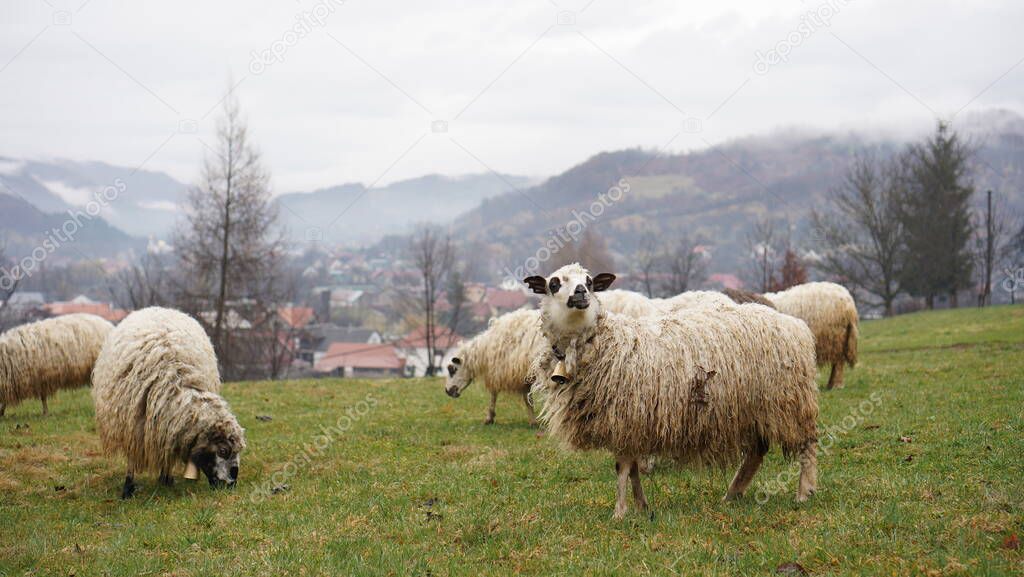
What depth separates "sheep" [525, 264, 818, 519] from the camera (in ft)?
24.0

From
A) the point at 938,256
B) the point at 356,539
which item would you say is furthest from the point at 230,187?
the point at 938,256

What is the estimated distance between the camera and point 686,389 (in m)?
7.35

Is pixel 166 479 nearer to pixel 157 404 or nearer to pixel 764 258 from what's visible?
pixel 157 404

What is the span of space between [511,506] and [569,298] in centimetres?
254

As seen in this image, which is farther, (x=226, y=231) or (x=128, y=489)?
(x=226, y=231)

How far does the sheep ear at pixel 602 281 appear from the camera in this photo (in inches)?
302

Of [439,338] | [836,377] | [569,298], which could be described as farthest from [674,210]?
[569,298]

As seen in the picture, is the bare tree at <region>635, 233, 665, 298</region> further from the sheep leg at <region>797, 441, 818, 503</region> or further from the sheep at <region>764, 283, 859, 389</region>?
the sheep leg at <region>797, 441, 818, 503</region>

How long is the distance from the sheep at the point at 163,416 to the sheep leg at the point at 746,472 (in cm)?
651

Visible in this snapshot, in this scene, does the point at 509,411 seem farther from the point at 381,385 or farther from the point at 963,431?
the point at 963,431

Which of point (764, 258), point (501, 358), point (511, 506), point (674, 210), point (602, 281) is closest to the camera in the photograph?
point (602, 281)

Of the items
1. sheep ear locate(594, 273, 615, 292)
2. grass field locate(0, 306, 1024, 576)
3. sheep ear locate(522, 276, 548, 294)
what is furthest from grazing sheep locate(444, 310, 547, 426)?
sheep ear locate(522, 276, 548, 294)

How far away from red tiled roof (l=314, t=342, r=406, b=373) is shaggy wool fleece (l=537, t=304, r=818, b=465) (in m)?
50.5

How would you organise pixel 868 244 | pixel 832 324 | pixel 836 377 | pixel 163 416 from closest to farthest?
pixel 163 416 < pixel 836 377 < pixel 832 324 < pixel 868 244
